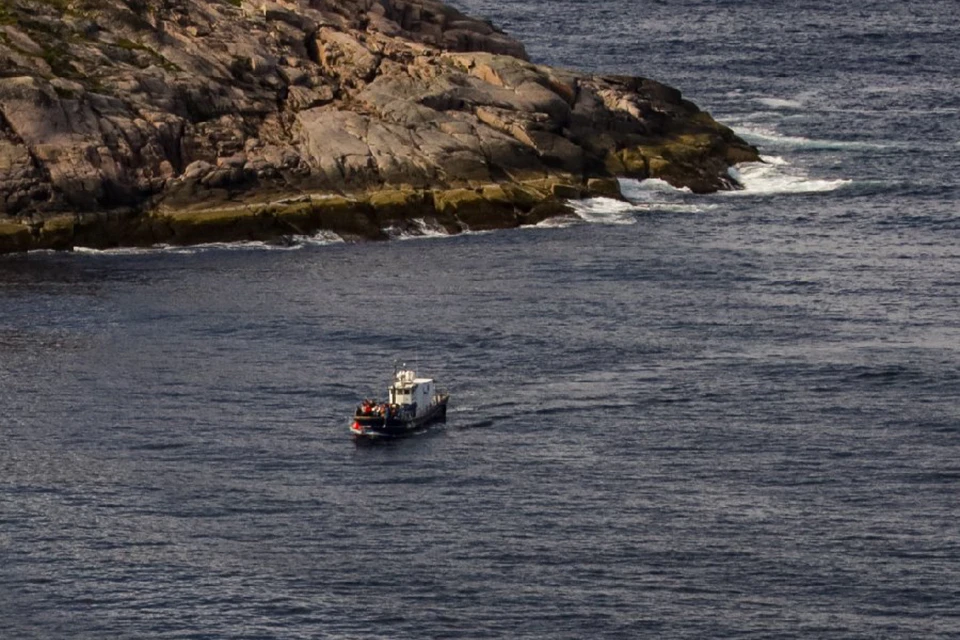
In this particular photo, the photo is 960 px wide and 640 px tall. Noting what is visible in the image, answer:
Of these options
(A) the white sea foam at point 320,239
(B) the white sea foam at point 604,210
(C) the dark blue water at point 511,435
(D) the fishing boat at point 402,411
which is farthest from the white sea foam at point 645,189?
(D) the fishing boat at point 402,411

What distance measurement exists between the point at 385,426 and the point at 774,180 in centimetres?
6944

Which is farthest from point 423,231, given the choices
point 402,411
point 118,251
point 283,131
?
point 402,411

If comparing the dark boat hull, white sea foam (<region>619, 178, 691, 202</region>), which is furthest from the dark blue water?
white sea foam (<region>619, 178, 691, 202</region>)

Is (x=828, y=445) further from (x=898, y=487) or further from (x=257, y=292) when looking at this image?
(x=257, y=292)

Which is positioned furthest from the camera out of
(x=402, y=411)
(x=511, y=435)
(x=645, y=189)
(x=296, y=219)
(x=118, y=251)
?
(x=645, y=189)

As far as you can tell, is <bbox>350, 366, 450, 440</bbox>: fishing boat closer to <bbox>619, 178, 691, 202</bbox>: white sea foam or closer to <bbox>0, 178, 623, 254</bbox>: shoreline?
<bbox>0, 178, 623, 254</bbox>: shoreline

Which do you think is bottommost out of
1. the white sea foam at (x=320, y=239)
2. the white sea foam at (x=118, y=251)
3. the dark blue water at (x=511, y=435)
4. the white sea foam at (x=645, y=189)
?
the dark blue water at (x=511, y=435)

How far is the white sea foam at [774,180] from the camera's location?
184m

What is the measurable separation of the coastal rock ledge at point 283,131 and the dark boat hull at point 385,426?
137 ft

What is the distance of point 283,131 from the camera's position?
17450cm

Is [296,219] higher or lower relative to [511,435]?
higher

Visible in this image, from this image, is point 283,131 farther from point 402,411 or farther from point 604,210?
point 402,411

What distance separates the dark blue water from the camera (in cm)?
10412

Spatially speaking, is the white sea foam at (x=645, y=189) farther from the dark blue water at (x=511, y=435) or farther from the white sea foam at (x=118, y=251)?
the white sea foam at (x=118, y=251)
